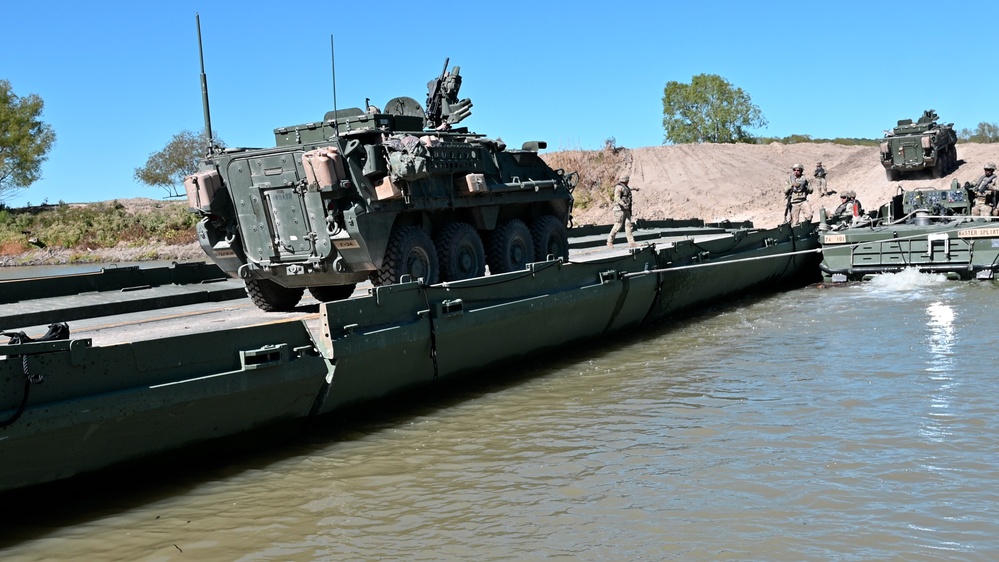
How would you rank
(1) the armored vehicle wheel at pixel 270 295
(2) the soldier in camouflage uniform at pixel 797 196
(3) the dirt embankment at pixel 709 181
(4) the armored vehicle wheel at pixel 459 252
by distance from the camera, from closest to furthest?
1. (4) the armored vehicle wheel at pixel 459 252
2. (1) the armored vehicle wheel at pixel 270 295
3. (2) the soldier in camouflage uniform at pixel 797 196
4. (3) the dirt embankment at pixel 709 181

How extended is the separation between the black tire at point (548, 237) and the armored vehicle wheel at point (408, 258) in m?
2.18

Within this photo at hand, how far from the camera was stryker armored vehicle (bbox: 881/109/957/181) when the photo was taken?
31.1m

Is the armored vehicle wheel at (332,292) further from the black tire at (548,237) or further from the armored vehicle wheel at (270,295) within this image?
the black tire at (548,237)

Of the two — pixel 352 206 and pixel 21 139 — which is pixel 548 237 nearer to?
pixel 352 206

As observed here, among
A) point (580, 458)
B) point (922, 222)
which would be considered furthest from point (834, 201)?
point (580, 458)

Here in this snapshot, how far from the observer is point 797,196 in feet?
60.2

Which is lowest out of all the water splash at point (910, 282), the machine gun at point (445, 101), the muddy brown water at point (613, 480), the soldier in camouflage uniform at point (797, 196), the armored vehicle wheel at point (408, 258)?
the muddy brown water at point (613, 480)

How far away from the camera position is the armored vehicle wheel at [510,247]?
39.1 feet

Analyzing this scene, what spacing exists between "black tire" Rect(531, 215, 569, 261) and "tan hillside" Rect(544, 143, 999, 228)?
70.4ft

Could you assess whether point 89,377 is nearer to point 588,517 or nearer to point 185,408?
point 185,408

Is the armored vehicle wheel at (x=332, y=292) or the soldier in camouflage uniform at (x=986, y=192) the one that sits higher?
the soldier in camouflage uniform at (x=986, y=192)

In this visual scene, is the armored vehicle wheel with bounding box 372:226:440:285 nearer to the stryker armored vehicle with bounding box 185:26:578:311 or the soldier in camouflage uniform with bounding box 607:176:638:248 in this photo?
the stryker armored vehicle with bounding box 185:26:578:311

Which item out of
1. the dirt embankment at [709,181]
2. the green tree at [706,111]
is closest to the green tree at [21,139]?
the dirt embankment at [709,181]

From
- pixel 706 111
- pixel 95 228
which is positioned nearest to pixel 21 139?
pixel 95 228
